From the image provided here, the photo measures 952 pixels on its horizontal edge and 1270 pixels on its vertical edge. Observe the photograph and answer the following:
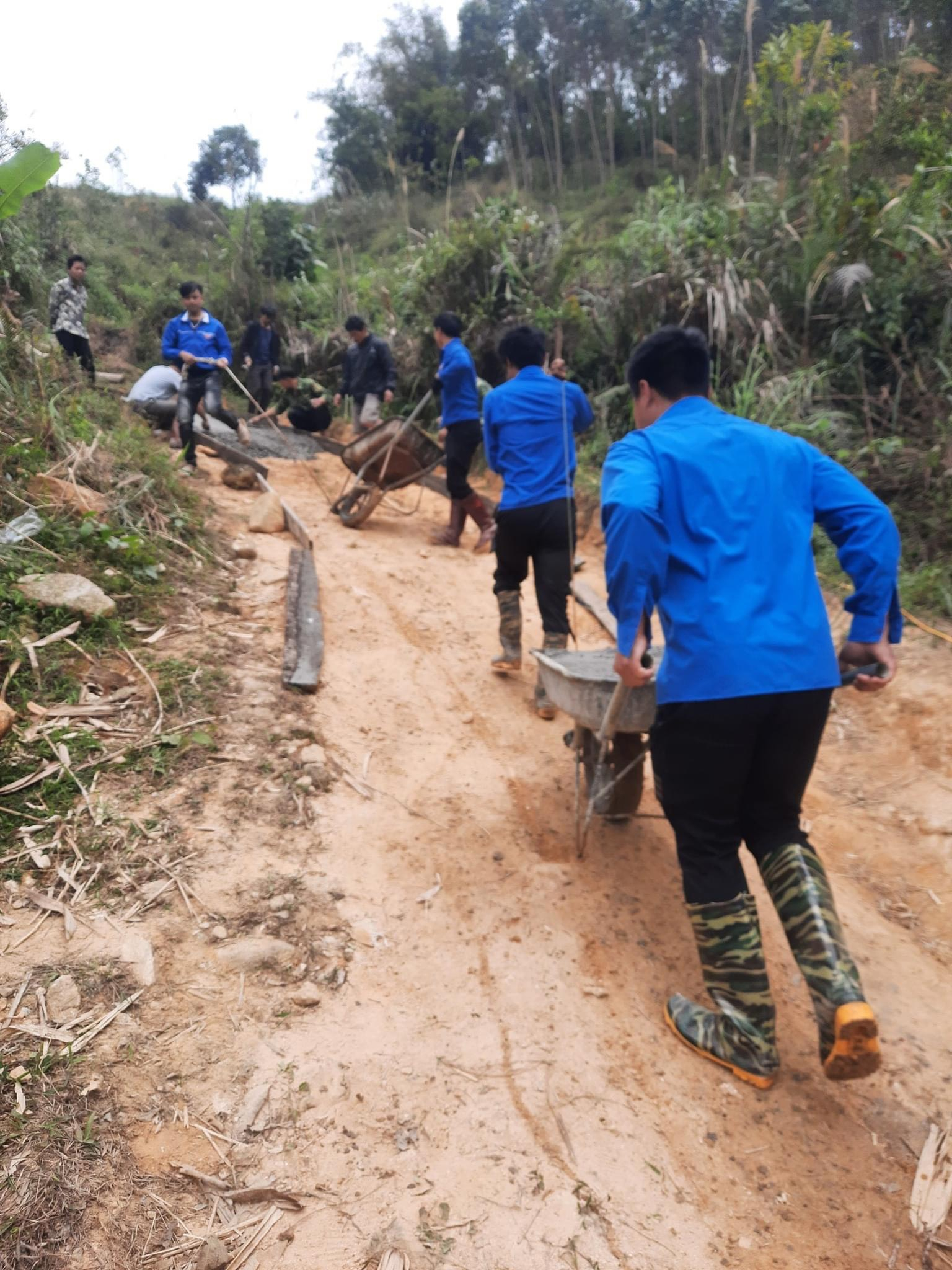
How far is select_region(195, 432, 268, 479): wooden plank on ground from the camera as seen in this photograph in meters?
7.77

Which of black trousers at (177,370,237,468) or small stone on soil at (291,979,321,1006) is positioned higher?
black trousers at (177,370,237,468)

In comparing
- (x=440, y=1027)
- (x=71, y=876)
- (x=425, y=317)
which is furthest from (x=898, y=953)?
(x=425, y=317)

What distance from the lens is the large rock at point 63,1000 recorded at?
2.11 metres

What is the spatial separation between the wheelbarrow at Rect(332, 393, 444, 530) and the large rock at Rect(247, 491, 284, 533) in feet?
3.05

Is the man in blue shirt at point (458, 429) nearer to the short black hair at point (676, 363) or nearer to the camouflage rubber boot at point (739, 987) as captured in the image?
the short black hair at point (676, 363)

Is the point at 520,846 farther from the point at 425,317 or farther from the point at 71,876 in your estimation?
the point at 425,317

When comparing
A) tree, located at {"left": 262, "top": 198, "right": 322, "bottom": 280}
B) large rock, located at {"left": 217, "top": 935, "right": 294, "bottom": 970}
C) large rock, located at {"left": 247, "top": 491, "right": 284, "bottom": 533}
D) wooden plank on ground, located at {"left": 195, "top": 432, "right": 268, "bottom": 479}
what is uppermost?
tree, located at {"left": 262, "top": 198, "right": 322, "bottom": 280}

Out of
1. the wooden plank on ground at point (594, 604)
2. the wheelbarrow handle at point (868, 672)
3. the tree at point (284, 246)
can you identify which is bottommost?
the wooden plank on ground at point (594, 604)

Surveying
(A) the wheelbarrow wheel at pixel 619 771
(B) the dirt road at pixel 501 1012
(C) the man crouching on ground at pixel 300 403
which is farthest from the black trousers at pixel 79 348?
(A) the wheelbarrow wheel at pixel 619 771

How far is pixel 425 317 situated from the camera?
10.0 m

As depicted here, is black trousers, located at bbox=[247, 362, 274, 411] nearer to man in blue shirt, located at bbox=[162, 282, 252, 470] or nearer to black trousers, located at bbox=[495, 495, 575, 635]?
man in blue shirt, located at bbox=[162, 282, 252, 470]

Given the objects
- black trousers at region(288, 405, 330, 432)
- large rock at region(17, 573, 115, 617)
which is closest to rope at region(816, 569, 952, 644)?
large rock at region(17, 573, 115, 617)

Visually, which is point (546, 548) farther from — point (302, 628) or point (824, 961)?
point (824, 961)

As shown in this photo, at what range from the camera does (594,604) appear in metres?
5.88
